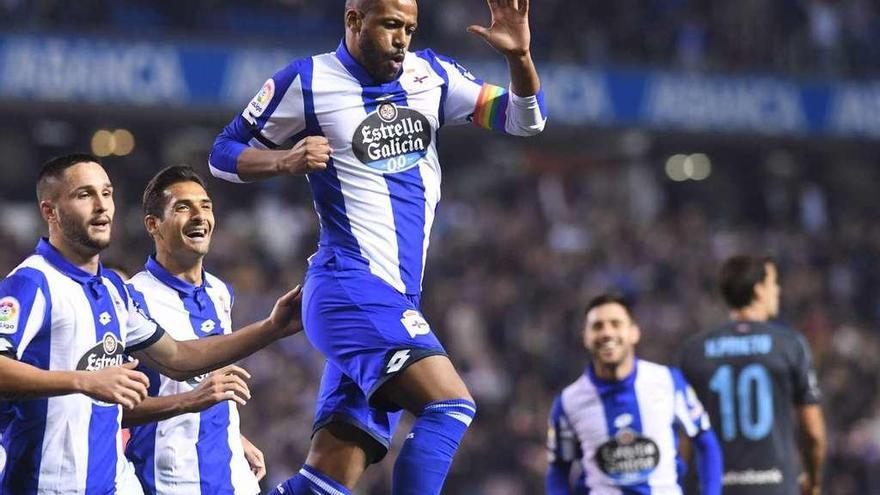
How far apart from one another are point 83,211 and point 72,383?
70 cm

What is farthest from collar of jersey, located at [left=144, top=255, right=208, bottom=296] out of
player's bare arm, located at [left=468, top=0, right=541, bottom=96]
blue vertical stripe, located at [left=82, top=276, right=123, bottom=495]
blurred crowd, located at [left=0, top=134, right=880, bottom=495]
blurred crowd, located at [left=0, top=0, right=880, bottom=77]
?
blurred crowd, located at [left=0, top=0, right=880, bottom=77]

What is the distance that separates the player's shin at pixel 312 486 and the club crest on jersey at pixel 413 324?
662 millimetres

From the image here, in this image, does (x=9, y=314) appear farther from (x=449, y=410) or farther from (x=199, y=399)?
(x=449, y=410)

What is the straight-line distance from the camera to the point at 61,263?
4855 mm

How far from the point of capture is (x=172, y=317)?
5781 millimetres

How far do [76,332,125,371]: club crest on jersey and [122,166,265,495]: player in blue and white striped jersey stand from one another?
46 cm

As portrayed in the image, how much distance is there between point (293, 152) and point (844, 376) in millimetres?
12460

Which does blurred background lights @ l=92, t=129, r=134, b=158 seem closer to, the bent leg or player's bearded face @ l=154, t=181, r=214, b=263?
player's bearded face @ l=154, t=181, r=214, b=263

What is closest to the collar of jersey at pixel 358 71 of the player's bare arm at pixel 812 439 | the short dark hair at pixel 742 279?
the short dark hair at pixel 742 279

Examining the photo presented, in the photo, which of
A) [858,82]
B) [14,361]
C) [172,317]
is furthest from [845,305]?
[14,361]

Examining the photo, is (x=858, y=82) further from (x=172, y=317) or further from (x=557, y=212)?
(x=172, y=317)

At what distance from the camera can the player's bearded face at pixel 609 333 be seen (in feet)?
24.6

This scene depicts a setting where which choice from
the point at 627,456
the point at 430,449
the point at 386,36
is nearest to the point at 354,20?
the point at 386,36

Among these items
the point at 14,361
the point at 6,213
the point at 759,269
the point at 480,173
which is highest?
the point at 480,173
